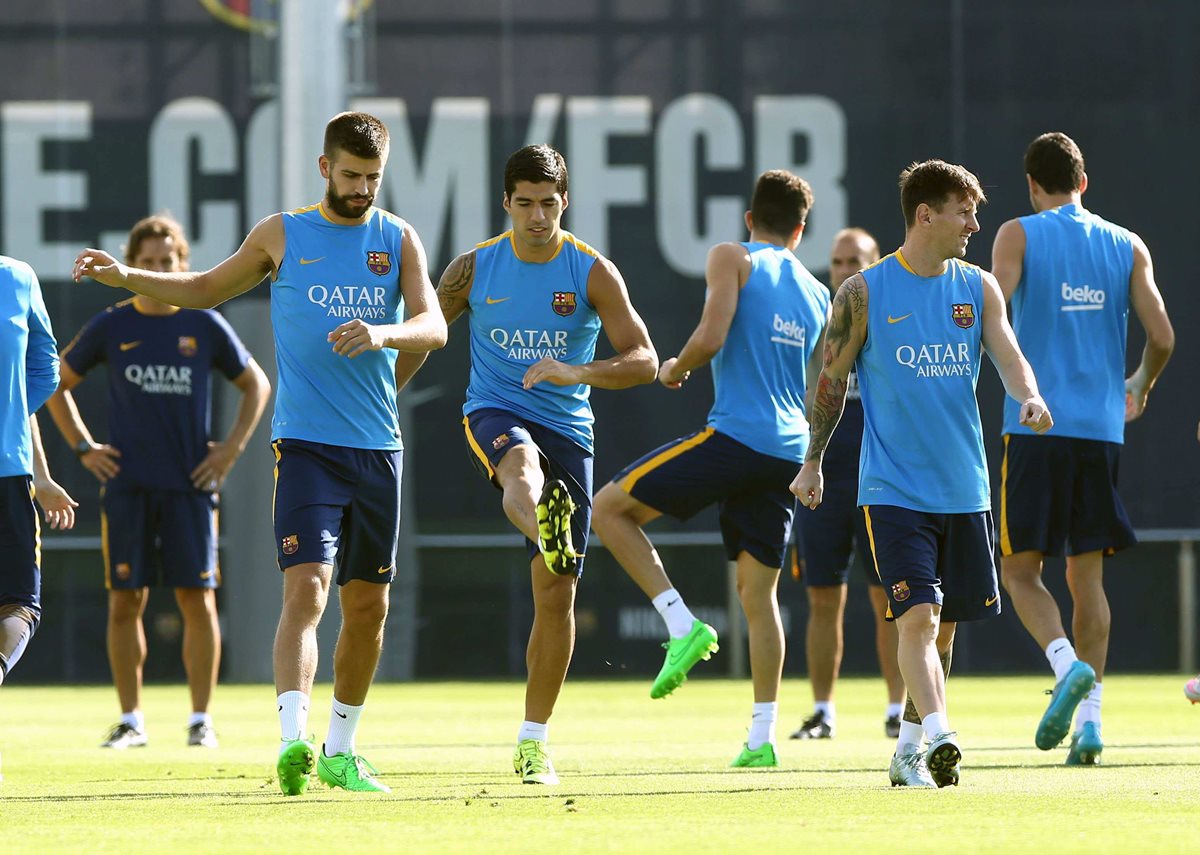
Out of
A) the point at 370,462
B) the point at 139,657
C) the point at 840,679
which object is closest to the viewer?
the point at 370,462

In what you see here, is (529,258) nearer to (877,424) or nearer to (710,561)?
(877,424)

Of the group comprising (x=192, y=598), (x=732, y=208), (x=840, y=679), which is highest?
(x=732, y=208)

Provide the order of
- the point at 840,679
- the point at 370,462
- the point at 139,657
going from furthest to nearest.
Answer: the point at 840,679 → the point at 139,657 → the point at 370,462

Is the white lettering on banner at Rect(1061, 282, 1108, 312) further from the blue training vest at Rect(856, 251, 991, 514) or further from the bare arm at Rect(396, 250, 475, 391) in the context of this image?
the bare arm at Rect(396, 250, 475, 391)

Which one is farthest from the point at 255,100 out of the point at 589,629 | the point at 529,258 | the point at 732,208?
the point at 529,258

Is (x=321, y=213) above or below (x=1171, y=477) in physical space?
above

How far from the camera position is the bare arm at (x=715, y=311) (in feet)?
27.3

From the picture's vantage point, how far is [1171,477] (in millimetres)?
17047

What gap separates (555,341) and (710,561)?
960 centimetres

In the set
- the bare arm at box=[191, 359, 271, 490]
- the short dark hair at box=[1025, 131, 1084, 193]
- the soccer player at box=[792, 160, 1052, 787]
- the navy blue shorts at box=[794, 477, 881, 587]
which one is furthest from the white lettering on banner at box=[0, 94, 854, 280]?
the soccer player at box=[792, 160, 1052, 787]

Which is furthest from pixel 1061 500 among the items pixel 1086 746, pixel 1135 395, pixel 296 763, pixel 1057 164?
pixel 296 763

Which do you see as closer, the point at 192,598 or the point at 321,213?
the point at 321,213

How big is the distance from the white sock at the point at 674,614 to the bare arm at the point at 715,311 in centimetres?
85

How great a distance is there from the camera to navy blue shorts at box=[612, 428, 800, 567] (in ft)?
27.4
